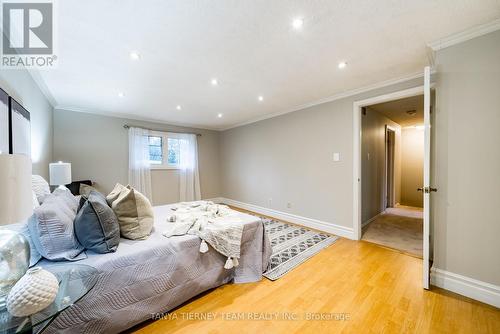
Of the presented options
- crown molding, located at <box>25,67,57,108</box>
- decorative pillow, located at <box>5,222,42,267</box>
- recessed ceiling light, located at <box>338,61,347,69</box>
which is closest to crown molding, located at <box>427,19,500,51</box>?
recessed ceiling light, located at <box>338,61,347,69</box>

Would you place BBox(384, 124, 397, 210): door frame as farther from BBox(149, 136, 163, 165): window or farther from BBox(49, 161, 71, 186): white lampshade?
BBox(49, 161, 71, 186): white lampshade

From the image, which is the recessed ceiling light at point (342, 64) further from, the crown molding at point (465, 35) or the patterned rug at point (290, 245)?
the patterned rug at point (290, 245)

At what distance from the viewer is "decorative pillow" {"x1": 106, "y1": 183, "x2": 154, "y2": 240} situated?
1621 millimetres

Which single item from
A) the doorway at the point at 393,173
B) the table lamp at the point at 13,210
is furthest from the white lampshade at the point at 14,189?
the doorway at the point at 393,173

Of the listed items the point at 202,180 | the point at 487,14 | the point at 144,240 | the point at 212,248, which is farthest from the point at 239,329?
the point at 202,180

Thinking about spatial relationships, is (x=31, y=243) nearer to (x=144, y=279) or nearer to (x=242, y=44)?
(x=144, y=279)

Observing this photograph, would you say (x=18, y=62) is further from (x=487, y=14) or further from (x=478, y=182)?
(x=478, y=182)

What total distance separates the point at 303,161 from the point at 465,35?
2.42 meters

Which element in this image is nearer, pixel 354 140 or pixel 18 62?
pixel 18 62

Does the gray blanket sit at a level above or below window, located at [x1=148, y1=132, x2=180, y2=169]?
below

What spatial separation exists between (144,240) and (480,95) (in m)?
3.10

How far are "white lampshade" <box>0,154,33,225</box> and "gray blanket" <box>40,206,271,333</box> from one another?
693 millimetres

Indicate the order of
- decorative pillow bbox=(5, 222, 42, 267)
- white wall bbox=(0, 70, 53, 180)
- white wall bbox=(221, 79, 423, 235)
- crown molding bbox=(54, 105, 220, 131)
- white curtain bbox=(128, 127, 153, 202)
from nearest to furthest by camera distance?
decorative pillow bbox=(5, 222, 42, 267), white wall bbox=(0, 70, 53, 180), white wall bbox=(221, 79, 423, 235), crown molding bbox=(54, 105, 220, 131), white curtain bbox=(128, 127, 153, 202)

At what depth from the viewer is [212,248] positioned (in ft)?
5.98
